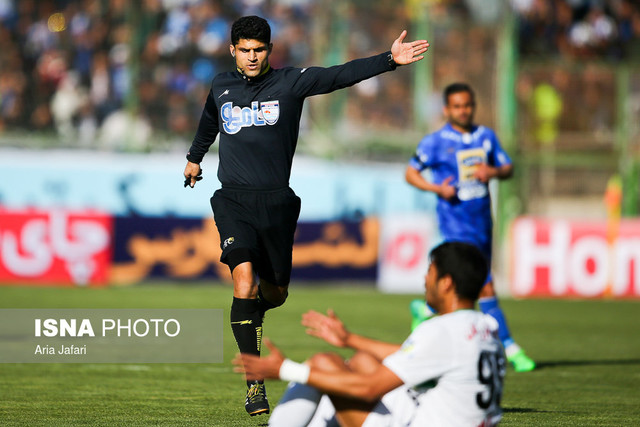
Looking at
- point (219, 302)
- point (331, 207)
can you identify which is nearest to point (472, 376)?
point (219, 302)

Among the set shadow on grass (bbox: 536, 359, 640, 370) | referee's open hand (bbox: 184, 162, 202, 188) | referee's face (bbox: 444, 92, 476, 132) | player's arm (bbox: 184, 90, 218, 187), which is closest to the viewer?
player's arm (bbox: 184, 90, 218, 187)

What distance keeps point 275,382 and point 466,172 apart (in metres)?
2.56

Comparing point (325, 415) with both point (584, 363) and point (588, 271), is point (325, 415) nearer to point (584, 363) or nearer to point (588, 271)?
point (584, 363)

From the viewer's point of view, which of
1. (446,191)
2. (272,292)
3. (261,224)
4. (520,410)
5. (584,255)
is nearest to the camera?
(261,224)

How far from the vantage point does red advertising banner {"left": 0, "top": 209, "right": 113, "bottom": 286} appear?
1816 centimetres

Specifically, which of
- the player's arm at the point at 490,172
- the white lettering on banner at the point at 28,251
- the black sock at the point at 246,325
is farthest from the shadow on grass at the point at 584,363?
the white lettering on banner at the point at 28,251

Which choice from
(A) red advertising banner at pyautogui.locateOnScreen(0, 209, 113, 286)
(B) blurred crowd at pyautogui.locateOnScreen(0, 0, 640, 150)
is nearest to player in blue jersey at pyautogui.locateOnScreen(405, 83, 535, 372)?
(A) red advertising banner at pyautogui.locateOnScreen(0, 209, 113, 286)

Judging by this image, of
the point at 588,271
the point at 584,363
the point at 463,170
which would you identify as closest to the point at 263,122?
the point at 463,170

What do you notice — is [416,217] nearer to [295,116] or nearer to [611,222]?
[611,222]

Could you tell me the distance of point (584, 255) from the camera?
18.9 meters

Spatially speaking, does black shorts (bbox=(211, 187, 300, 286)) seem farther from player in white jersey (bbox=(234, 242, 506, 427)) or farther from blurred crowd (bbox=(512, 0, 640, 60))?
blurred crowd (bbox=(512, 0, 640, 60))

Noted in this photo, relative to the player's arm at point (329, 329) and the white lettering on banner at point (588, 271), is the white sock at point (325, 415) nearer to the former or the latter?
the player's arm at point (329, 329)

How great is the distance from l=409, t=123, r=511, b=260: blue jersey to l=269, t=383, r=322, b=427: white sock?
519 centimetres

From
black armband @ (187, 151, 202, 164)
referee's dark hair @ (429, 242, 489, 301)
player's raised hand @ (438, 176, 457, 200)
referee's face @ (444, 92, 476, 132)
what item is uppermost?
referee's face @ (444, 92, 476, 132)
